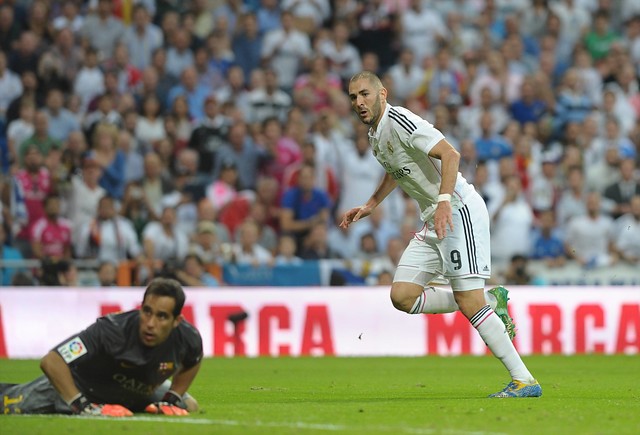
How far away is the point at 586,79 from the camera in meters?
23.4

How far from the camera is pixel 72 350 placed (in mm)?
7996

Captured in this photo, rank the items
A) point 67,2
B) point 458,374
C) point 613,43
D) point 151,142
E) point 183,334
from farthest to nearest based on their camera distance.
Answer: point 613,43 → point 67,2 → point 151,142 → point 458,374 → point 183,334

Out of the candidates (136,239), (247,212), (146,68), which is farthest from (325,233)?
(146,68)

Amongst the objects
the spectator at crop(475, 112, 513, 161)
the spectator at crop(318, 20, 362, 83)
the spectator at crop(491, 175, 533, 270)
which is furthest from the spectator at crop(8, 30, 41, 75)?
the spectator at crop(491, 175, 533, 270)

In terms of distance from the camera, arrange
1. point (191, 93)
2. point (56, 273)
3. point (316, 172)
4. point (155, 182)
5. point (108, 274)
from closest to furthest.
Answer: point (56, 273) → point (108, 274) → point (155, 182) → point (316, 172) → point (191, 93)

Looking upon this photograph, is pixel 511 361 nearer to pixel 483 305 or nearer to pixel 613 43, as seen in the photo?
pixel 483 305

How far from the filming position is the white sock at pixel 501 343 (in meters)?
10.2

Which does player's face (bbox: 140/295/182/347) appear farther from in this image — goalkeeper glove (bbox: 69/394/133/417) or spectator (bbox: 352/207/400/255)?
spectator (bbox: 352/207/400/255)

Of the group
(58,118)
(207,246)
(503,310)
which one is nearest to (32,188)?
(58,118)

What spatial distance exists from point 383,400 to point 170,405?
2.43m

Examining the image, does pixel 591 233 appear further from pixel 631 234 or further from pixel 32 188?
pixel 32 188

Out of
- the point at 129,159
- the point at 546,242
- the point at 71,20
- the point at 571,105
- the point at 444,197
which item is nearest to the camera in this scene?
the point at 444,197

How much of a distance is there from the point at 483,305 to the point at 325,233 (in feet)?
29.2

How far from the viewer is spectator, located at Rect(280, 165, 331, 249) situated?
64.3 feet
